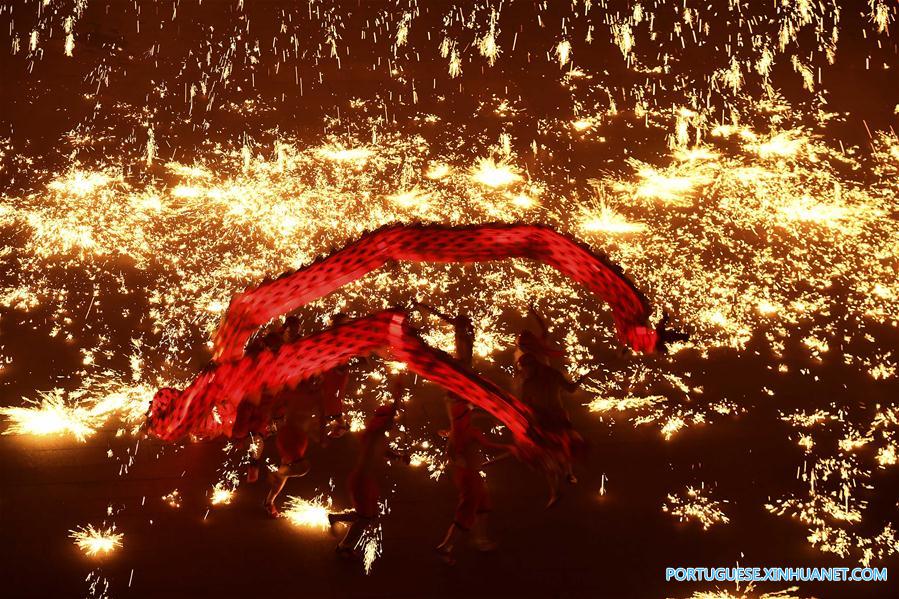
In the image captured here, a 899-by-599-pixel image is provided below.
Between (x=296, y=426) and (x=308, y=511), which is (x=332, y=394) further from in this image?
(x=308, y=511)

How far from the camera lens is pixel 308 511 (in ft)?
15.7

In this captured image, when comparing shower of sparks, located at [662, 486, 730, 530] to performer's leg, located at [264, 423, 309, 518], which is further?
shower of sparks, located at [662, 486, 730, 530]

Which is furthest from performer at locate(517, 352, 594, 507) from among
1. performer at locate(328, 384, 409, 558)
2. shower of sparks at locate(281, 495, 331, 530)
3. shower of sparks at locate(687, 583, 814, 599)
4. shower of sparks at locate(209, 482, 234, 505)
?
shower of sparks at locate(209, 482, 234, 505)

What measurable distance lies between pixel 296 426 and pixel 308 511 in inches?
28.6

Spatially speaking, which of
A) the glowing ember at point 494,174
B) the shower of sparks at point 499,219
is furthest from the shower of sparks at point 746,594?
the glowing ember at point 494,174

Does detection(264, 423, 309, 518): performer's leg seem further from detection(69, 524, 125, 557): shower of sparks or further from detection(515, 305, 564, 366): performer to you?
detection(515, 305, 564, 366): performer

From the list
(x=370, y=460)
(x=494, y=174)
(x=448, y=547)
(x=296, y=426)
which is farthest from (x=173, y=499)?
(x=494, y=174)

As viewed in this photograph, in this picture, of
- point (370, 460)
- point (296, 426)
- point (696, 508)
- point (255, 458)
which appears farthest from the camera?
point (255, 458)

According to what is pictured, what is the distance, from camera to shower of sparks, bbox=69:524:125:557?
4.43 metres

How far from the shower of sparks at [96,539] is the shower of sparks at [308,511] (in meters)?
1.07

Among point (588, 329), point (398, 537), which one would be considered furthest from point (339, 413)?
point (588, 329)

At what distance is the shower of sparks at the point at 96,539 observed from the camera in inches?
174

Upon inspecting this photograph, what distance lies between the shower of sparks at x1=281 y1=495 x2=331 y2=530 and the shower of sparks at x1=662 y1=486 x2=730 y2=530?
2357 mm

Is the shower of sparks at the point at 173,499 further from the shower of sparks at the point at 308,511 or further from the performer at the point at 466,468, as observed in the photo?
the performer at the point at 466,468
